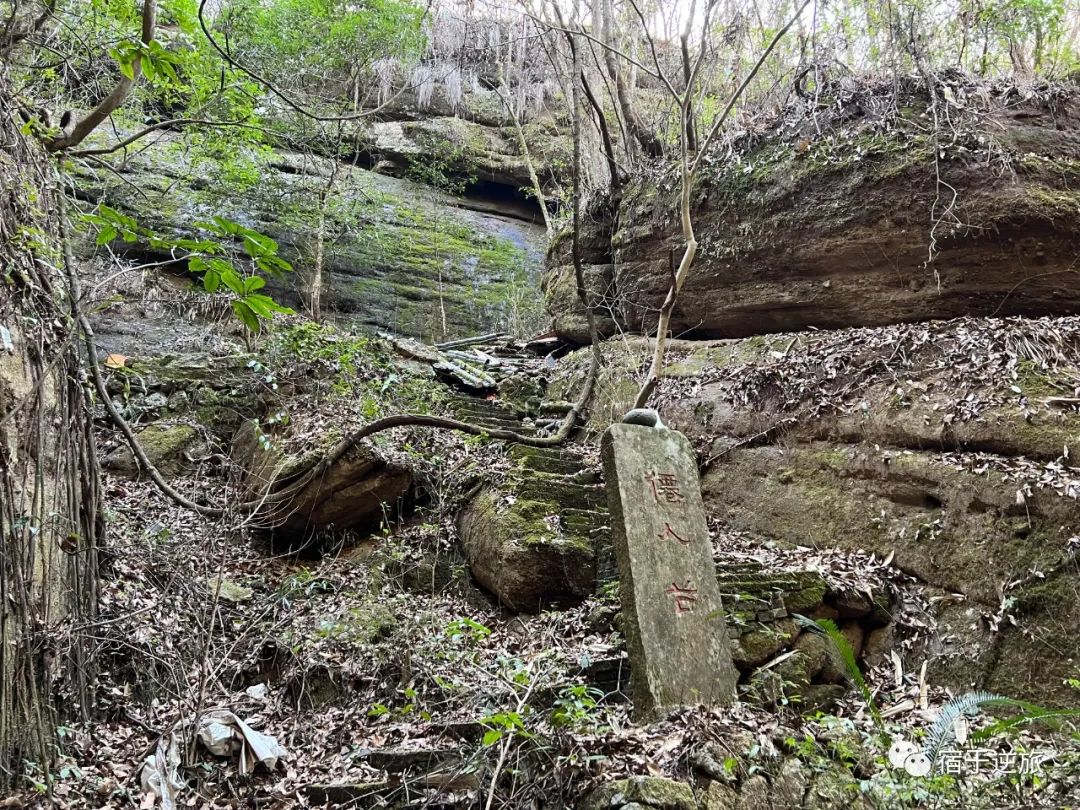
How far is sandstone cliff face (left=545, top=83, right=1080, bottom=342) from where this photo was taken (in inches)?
245

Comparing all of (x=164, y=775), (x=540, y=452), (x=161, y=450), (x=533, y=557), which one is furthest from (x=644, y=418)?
(x=161, y=450)

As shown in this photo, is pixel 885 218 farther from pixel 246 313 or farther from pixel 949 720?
pixel 246 313

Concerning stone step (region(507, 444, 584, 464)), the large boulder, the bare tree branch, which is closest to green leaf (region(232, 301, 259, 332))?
the bare tree branch

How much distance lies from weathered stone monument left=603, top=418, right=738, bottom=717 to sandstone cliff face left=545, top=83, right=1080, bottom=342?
3.75 meters

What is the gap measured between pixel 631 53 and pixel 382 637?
31.8 feet

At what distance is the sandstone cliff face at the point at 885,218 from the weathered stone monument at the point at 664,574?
12.3 ft

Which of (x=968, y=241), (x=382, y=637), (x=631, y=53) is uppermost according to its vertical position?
(x=631, y=53)

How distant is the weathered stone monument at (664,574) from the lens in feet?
12.2

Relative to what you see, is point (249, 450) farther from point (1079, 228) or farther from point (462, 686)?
point (1079, 228)

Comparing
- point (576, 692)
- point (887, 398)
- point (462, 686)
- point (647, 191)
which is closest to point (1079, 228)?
point (887, 398)

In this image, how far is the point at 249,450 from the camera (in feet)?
25.7

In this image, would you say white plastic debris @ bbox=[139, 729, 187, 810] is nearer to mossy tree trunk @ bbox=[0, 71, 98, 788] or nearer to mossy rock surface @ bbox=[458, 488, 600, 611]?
mossy tree trunk @ bbox=[0, 71, 98, 788]

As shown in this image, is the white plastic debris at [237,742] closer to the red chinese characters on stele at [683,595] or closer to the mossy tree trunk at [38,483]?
the mossy tree trunk at [38,483]

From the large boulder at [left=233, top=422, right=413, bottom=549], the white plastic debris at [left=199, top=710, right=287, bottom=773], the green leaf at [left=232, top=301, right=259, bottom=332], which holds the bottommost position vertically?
the white plastic debris at [left=199, top=710, right=287, bottom=773]
